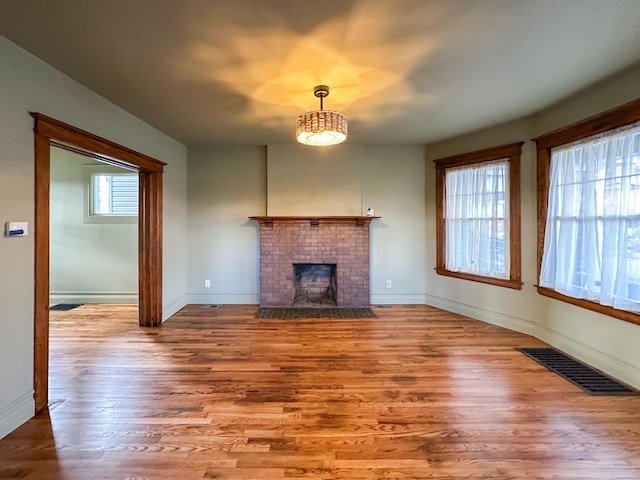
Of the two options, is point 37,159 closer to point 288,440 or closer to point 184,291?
point 288,440

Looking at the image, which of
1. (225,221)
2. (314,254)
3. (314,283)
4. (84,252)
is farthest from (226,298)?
(84,252)

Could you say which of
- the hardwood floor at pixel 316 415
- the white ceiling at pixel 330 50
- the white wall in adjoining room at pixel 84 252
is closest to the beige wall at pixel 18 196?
the white ceiling at pixel 330 50

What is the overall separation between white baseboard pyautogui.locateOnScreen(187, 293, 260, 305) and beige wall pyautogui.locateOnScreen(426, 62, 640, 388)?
2832 millimetres

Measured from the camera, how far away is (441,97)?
3049 millimetres

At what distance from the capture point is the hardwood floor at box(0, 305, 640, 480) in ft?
5.62

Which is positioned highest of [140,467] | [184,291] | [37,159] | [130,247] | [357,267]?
[37,159]

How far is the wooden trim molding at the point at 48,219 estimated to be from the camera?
7.32 feet

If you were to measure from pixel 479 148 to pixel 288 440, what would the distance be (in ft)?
13.4

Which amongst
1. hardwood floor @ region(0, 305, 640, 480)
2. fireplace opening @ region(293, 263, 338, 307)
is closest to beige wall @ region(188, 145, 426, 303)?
fireplace opening @ region(293, 263, 338, 307)

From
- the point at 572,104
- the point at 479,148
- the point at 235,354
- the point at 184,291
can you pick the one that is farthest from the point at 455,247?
the point at 184,291

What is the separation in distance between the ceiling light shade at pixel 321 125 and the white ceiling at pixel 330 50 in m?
0.28

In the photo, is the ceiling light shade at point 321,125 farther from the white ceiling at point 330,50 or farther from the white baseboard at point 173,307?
the white baseboard at point 173,307

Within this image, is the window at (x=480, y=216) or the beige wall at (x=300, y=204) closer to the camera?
the window at (x=480, y=216)

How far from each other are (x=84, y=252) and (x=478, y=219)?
237 inches
